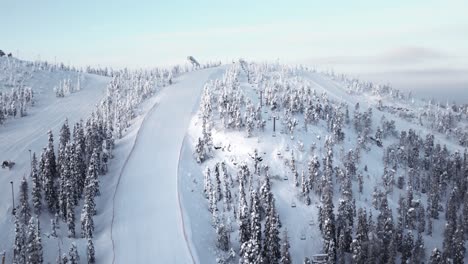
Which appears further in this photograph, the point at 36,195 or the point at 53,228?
the point at 36,195

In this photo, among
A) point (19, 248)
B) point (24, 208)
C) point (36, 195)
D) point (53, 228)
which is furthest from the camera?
point (36, 195)

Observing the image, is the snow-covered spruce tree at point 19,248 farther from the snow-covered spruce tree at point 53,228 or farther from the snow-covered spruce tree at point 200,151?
the snow-covered spruce tree at point 200,151

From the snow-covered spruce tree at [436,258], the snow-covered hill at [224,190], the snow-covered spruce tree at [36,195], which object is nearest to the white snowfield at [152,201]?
the snow-covered hill at [224,190]

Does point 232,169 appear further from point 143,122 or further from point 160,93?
point 160,93

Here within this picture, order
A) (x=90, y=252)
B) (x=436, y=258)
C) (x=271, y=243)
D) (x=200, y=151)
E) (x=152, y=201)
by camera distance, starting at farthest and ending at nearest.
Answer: (x=200, y=151), (x=152, y=201), (x=436, y=258), (x=271, y=243), (x=90, y=252)

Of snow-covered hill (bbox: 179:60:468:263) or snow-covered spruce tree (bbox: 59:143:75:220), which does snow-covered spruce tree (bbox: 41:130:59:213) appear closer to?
snow-covered spruce tree (bbox: 59:143:75:220)

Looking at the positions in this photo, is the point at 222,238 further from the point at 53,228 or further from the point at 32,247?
the point at 53,228

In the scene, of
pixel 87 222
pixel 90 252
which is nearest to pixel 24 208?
pixel 87 222

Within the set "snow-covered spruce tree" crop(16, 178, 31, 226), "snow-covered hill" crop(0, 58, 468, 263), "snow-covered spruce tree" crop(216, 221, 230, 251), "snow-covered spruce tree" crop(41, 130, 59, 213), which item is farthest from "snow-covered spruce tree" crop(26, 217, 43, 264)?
"snow-covered spruce tree" crop(216, 221, 230, 251)

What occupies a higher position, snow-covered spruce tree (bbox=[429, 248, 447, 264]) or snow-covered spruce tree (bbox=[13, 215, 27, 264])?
snow-covered spruce tree (bbox=[13, 215, 27, 264])
